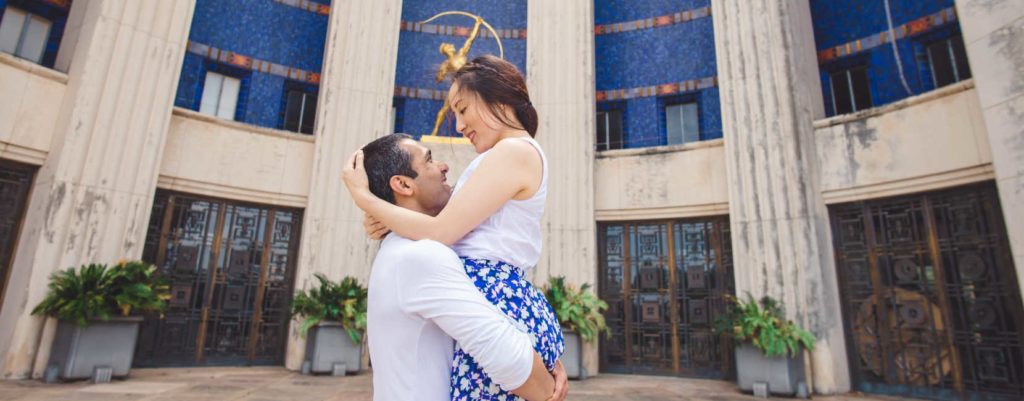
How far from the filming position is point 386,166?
1465 millimetres

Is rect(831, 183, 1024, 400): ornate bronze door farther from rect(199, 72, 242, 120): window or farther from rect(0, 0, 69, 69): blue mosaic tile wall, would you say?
rect(0, 0, 69, 69): blue mosaic tile wall

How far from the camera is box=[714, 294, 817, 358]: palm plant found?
741cm

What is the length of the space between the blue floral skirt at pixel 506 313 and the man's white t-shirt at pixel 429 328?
0.14ft

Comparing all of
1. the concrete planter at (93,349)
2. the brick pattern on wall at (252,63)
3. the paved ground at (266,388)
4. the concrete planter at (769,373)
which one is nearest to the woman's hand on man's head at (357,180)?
the paved ground at (266,388)

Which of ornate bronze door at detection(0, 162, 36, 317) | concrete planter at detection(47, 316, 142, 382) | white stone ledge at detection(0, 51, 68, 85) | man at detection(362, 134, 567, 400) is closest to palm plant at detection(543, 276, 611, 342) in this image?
concrete planter at detection(47, 316, 142, 382)

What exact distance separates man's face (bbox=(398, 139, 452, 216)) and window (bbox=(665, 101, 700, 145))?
35.8 feet

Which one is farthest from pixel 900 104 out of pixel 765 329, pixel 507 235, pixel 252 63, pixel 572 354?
pixel 252 63

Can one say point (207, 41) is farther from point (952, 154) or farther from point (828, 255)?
point (952, 154)

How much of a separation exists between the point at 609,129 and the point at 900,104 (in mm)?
5841

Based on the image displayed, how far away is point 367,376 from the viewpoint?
8289 millimetres

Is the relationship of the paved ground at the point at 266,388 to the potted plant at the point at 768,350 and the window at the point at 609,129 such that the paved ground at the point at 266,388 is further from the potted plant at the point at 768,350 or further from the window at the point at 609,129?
the window at the point at 609,129

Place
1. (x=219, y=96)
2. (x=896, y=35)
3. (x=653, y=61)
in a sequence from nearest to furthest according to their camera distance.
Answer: (x=896, y=35) → (x=219, y=96) → (x=653, y=61)

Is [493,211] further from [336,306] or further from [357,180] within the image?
[336,306]

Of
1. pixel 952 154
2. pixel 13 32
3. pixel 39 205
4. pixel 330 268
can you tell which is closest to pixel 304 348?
pixel 330 268
